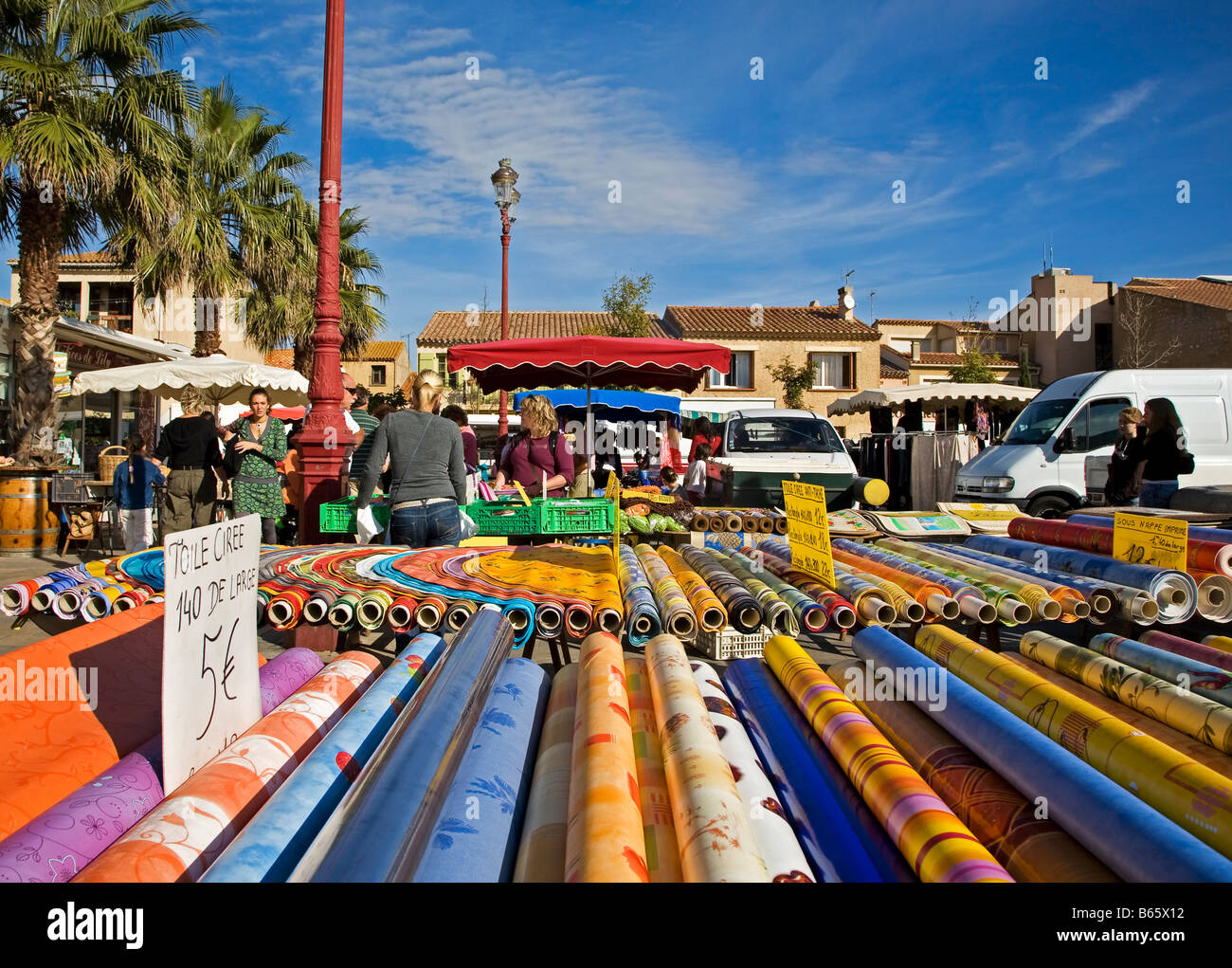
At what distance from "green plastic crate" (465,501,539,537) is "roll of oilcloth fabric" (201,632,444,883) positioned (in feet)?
11.9

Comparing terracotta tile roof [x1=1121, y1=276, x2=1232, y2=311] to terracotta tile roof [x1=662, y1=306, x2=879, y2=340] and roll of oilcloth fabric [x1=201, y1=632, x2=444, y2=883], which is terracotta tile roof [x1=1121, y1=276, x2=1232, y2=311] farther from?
roll of oilcloth fabric [x1=201, y1=632, x2=444, y2=883]

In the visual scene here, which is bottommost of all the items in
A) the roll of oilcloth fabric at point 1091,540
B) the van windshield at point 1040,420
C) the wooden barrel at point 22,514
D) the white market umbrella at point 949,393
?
the wooden barrel at point 22,514

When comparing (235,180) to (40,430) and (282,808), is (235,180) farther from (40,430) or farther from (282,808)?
(282,808)

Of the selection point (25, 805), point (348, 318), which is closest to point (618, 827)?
point (25, 805)

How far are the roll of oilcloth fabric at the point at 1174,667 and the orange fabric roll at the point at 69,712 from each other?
261 cm

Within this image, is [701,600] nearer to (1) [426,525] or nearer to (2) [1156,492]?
(1) [426,525]

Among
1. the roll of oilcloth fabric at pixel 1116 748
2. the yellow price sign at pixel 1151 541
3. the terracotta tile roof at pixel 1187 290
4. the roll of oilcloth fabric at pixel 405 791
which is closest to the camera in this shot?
the roll of oilcloth fabric at pixel 405 791

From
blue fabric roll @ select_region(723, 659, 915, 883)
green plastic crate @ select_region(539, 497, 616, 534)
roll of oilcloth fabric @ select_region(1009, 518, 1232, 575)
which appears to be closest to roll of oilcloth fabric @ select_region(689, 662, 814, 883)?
blue fabric roll @ select_region(723, 659, 915, 883)

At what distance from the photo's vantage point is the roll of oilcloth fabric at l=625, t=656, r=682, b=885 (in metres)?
1.40

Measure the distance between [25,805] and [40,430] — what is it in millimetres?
12718

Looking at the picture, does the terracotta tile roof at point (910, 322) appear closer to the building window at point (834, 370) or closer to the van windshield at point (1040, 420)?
the building window at point (834, 370)

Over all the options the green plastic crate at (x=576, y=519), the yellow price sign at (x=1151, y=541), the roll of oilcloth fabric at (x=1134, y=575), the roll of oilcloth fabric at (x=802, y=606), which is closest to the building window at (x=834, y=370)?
the green plastic crate at (x=576, y=519)

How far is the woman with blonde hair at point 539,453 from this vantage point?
711 centimetres

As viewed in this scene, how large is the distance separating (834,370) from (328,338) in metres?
32.2
